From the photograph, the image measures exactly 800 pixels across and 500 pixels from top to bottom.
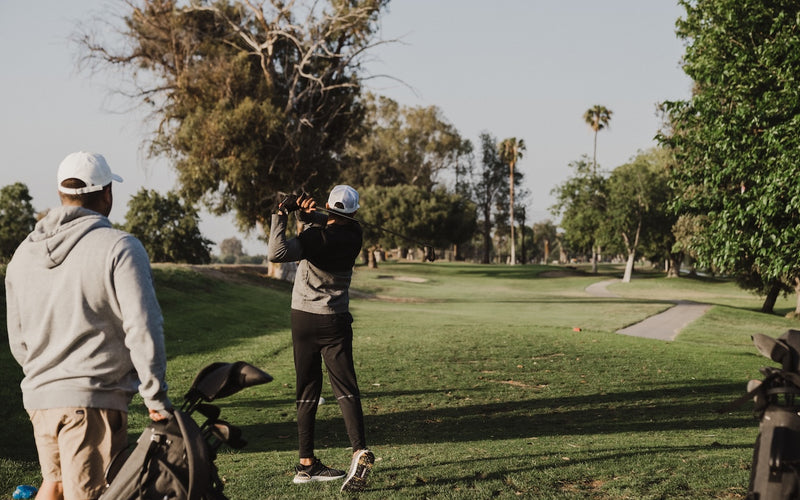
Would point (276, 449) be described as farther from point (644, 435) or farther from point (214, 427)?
point (214, 427)

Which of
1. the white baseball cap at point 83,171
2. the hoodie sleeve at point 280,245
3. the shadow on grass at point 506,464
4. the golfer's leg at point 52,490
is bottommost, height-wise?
the shadow on grass at point 506,464

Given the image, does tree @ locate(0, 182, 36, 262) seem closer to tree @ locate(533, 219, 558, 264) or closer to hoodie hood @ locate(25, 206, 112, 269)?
hoodie hood @ locate(25, 206, 112, 269)

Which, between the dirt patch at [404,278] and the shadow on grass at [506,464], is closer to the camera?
the shadow on grass at [506,464]

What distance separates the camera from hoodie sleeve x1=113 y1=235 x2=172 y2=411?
3225mm

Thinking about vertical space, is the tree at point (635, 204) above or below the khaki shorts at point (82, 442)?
above

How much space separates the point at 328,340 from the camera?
614 cm

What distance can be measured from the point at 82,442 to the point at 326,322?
293 centimetres

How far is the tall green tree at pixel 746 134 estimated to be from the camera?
14.2 metres

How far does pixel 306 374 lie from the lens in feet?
20.3

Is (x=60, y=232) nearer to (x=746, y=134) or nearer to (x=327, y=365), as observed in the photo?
(x=327, y=365)

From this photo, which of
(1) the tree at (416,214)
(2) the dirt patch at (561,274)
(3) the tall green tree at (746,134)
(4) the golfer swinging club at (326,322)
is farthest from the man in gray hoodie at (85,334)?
(2) the dirt patch at (561,274)

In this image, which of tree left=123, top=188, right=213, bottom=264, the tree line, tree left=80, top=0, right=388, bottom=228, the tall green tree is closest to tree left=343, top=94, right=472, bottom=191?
the tree line

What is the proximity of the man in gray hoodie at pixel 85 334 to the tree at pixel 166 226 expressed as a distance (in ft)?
235

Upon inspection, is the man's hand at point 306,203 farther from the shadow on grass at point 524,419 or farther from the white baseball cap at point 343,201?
the shadow on grass at point 524,419
